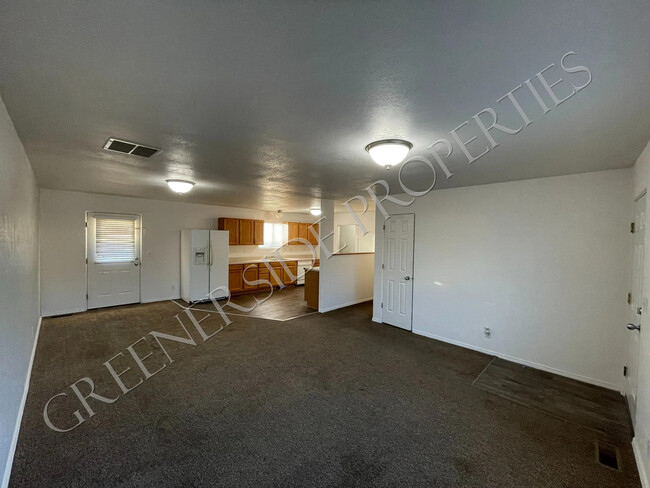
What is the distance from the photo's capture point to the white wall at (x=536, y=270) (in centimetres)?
311

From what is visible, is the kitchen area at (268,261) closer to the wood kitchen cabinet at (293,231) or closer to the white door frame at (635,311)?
the wood kitchen cabinet at (293,231)

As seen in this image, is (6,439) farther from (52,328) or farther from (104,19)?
(52,328)

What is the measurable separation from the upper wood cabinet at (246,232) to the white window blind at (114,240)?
2522mm

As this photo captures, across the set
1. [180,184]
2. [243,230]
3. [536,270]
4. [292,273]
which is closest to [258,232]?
[243,230]

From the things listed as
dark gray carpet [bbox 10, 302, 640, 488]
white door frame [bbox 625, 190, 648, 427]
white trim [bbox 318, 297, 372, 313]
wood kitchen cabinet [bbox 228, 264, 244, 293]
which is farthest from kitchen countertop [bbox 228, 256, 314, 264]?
white door frame [bbox 625, 190, 648, 427]

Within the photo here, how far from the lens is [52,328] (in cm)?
468

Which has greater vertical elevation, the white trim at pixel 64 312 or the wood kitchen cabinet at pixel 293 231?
the wood kitchen cabinet at pixel 293 231

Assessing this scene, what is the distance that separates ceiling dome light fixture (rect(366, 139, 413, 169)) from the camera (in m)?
2.34

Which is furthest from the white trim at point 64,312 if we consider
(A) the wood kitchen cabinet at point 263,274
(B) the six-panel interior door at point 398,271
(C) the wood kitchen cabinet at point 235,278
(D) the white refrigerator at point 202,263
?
(B) the six-panel interior door at point 398,271

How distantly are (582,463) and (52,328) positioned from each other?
22.6 feet

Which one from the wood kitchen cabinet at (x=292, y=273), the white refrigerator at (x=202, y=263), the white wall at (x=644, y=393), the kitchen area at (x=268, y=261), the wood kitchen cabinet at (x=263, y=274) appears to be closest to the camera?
the white wall at (x=644, y=393)

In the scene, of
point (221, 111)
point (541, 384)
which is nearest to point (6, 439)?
point (221, 111)

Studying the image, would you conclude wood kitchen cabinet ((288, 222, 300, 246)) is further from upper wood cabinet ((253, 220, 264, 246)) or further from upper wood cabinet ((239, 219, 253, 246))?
upper wood cabinet ((239, 219, 253, 246))

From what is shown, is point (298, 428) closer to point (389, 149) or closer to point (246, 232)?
point (389, 149)
